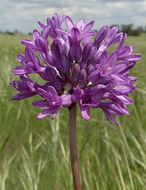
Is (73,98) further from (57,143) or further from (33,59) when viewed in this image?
(57,143)

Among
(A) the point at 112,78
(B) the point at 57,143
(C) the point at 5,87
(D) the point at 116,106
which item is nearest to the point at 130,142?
(B) the point at 57,143

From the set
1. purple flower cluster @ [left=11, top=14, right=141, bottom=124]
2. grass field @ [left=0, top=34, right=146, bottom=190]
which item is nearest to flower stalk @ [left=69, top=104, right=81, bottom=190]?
purple flower cluster @ [left=11, top=14, right=141, bottom=124]

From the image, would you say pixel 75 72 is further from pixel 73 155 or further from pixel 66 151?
pixel 66 151

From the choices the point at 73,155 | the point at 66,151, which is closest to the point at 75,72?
the point at 73,155

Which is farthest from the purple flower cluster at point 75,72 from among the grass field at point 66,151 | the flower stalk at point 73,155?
the grass field at point 66,151

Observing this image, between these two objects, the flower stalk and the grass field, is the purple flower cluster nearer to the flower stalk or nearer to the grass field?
the flower stalk

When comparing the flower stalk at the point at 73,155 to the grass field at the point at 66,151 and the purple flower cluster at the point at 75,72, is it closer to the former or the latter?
the purple flower cluster at the point at 75,72
